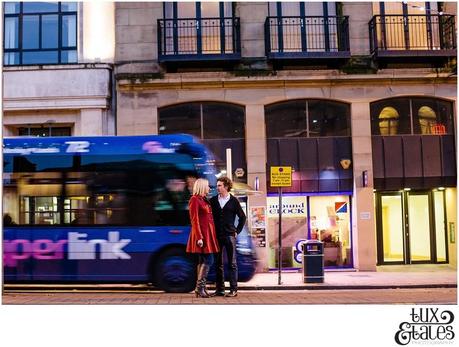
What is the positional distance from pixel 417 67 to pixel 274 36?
3.93 metres

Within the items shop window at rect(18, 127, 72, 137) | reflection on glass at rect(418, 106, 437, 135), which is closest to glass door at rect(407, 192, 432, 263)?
reflection on glass at rect(418, 106, 437, 135)

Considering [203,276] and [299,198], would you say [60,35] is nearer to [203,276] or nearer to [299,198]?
[299,198]

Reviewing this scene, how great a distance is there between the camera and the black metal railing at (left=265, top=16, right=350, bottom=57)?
56.6ft

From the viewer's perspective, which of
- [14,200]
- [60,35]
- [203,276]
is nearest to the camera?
[203,276]

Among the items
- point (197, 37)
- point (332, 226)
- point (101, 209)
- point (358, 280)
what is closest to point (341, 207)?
point (332, 226)

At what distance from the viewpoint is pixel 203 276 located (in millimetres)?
8883

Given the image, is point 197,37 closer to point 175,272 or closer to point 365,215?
point 365,215

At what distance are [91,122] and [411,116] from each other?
27.6 feet

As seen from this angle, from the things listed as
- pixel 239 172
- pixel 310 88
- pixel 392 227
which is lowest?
pixel 392 227

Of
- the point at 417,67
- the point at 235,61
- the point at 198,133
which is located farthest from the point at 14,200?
the point at 417,67

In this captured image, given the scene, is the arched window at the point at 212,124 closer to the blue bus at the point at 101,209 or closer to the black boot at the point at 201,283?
the blue bus at the point at 101,209

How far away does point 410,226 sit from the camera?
1798 centimetres

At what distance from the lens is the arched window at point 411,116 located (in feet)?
57.4

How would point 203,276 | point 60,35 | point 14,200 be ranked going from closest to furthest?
point 203,276
point 14,200
point 60,35
